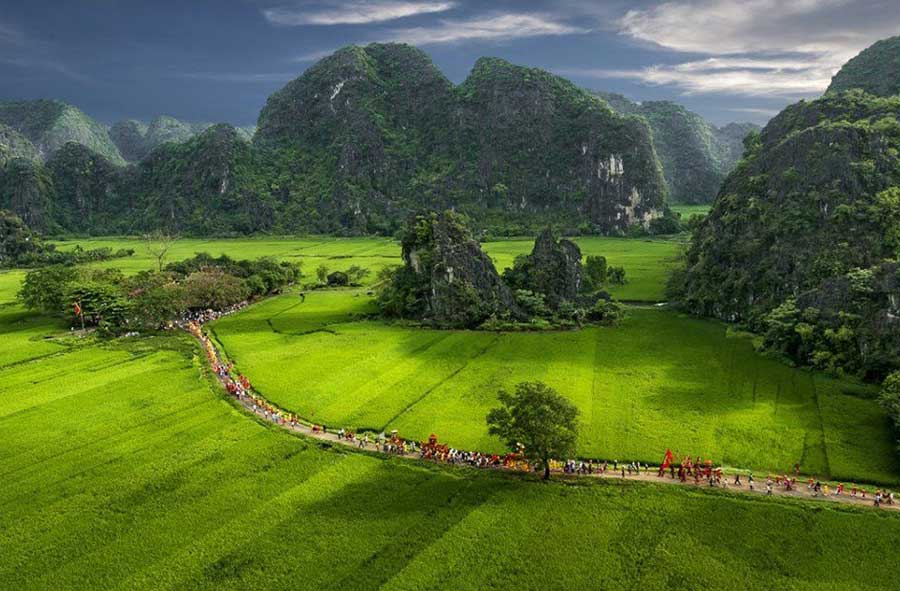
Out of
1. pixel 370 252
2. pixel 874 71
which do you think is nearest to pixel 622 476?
pixel 370 252

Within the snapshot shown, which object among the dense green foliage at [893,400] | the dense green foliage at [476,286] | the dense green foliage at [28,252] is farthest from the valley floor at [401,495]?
the dense green foliage at [28,252]

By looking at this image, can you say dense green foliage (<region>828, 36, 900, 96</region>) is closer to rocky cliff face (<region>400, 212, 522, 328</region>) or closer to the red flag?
rocky cliff face (<region>400, 212, 522, 328</region>)

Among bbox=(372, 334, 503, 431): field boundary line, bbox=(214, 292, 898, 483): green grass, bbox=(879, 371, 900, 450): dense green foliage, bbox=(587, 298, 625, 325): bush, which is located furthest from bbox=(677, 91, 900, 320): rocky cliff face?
bbox=(372, 334, 503, 431): field boundary line

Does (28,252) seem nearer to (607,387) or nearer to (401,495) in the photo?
(401,495)

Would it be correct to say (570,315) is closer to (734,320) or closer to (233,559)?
(734,320)

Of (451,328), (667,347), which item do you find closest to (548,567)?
(667,347)

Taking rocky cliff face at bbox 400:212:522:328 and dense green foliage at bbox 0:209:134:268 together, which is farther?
dense green foliage at bbox 0:209:134:268
